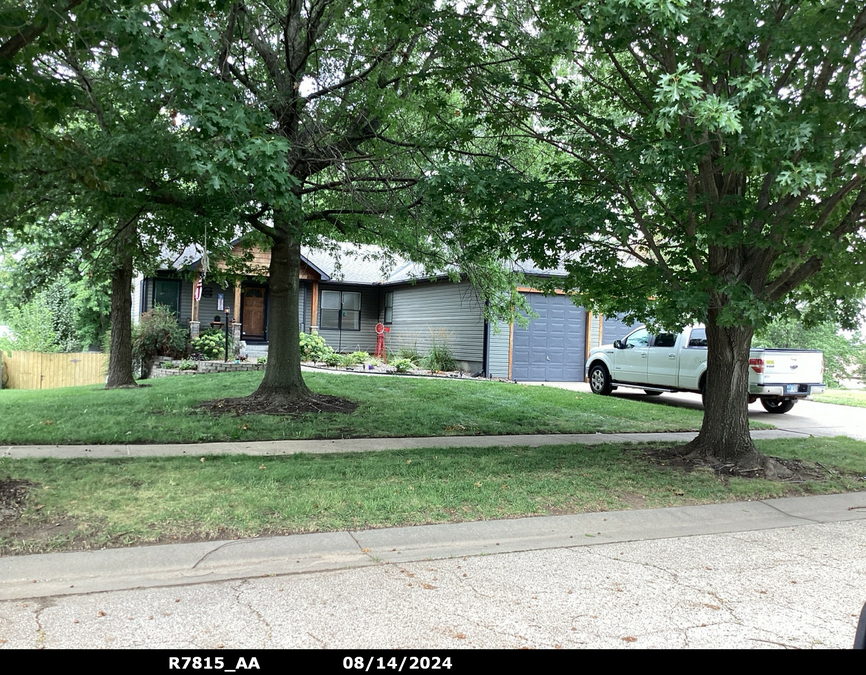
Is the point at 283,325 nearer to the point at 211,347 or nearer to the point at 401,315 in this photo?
the point at 211,347

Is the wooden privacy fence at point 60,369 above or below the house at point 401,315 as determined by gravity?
below

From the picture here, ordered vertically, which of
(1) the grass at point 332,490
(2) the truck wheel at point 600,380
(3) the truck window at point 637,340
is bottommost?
(1) the grass at point 332,490

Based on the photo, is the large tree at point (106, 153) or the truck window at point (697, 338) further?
the truck window at point (697, 338)

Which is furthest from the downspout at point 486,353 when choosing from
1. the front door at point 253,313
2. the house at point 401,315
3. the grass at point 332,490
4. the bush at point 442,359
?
the grass at point 332,490

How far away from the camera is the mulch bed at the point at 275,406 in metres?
11.1

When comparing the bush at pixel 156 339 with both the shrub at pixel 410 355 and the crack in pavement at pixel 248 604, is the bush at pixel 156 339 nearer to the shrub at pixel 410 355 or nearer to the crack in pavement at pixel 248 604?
the shrub at pixel 410 355

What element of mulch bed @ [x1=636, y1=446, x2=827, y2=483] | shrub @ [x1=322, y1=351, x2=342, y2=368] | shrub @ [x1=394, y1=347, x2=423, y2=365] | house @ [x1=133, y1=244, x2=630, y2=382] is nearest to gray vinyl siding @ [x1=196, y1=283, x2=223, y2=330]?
house @ [x1=133, y1=244, x2=630, y2=382]

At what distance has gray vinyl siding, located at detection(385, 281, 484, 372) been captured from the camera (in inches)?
794

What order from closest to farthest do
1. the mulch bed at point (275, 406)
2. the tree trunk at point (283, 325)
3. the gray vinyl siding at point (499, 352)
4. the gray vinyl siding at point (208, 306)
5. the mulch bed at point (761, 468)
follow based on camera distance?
the mulch bed at point (761, 468) → the mulch bed at point (275, 406) → the tree trunk at point (283, 325) → the gray vinyl siding at point (499, 352) → the gray vinyl siding at point (208, 306)

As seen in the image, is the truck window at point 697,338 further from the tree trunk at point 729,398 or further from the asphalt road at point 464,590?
the asphalt road at point 464,590

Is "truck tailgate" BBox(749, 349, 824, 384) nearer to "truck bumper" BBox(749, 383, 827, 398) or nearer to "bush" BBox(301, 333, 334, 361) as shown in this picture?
"truck bumper" BBox(749, 383, 827, 398)

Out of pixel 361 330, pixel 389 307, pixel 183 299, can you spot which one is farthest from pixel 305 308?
pixel 183 299

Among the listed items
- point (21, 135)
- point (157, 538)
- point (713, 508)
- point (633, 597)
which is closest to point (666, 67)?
point (713, 508)

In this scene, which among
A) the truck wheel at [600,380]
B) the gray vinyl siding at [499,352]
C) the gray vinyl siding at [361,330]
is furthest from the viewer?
the gray vinyl siding at [361,330]
